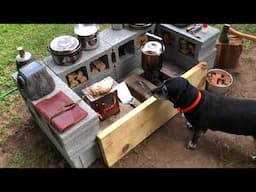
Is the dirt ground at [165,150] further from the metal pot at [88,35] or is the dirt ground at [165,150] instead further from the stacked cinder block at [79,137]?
the metal pot at [88,35]

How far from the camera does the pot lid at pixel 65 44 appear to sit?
3545mm

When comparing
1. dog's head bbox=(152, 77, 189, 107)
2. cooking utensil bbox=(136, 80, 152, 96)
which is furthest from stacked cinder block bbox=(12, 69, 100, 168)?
cooking utensil bbox=(136, 80, 152, 96)

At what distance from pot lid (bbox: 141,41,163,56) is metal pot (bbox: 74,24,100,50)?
642mm

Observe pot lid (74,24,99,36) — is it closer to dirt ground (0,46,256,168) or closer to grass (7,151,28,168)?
dirt ground (0,46,256,168)

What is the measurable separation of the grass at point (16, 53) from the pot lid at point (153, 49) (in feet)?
5.96

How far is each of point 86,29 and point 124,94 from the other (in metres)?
1.00

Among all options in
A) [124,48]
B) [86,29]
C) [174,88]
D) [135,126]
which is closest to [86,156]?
[135,126]

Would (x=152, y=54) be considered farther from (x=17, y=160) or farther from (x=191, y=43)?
(x=17, y=160)

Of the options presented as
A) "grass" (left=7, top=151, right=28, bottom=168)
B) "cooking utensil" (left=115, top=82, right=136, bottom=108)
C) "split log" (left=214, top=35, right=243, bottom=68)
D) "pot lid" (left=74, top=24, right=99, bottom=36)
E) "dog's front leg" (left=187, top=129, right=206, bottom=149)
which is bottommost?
"grass" (left=7, top=151, right=28, bottom=168)

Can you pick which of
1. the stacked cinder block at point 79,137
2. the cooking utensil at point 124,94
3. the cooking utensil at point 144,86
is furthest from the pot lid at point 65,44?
the cooking utensil at point 144,86

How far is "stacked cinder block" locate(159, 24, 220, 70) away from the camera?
3.95 m

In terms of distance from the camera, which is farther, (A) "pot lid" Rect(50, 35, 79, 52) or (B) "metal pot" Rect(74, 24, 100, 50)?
(B) "metal pot" Rect(74, 24, 100, 50)

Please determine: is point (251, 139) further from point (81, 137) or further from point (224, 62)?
point (81, 137)

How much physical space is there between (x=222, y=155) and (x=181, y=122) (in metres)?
0.70
